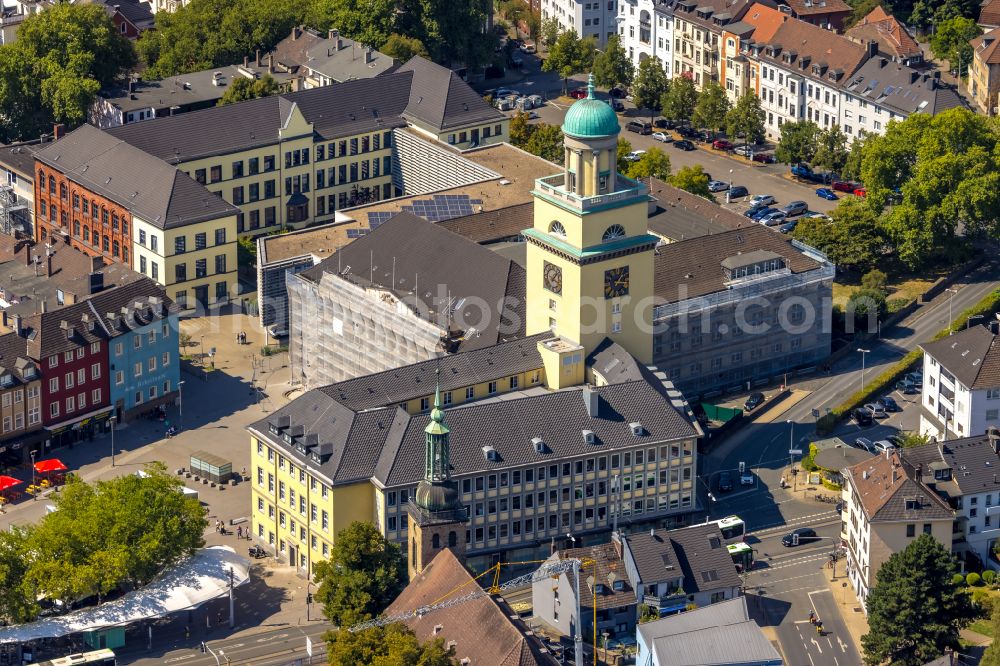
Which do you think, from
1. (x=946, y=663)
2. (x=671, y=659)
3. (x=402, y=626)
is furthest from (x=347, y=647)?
(x=946, y=663)

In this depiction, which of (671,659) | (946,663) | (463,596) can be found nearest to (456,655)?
(463,596)

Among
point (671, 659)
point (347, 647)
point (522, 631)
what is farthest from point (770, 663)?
point (347, 647)

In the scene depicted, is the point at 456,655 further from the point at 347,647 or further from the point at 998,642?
the point at 998,642

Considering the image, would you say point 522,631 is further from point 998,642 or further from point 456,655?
point 998,642

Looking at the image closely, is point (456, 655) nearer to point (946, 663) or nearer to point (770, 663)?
point (770, 663)
